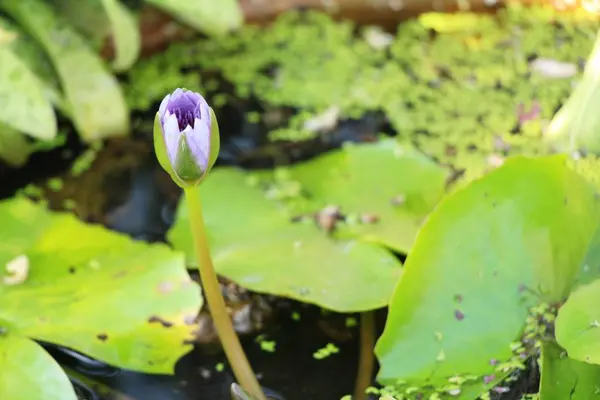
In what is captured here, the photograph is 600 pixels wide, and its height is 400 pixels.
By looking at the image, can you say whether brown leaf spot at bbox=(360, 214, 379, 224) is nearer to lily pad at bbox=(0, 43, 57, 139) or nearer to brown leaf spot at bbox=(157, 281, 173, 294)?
brown leaf spot at bbox=(157, 281, 173, 294)

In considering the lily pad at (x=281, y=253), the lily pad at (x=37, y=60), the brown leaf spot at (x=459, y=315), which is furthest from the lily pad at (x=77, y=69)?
the brown leaf spot at (x=459, y=315)

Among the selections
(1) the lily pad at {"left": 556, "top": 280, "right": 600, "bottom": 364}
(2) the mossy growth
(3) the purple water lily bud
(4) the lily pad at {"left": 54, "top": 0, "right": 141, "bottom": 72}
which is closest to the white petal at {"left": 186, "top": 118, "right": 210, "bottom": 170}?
(3) the purple water lily bud

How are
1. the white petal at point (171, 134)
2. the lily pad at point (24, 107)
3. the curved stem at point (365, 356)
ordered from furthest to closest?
the lily pad at point (24, 107), the curved stem at point (365, 356), the white petal at point (171, 134)

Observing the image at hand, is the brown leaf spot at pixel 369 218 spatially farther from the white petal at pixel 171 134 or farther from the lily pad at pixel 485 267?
the white petal at pixel 171 134

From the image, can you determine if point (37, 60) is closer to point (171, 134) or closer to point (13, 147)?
point (13, 147)

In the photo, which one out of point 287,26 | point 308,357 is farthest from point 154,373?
point 287,26

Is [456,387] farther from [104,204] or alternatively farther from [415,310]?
[104,204]
